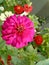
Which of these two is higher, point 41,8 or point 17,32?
point 41,8

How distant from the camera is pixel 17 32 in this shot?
71 cm

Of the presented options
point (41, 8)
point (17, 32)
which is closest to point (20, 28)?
point (17, 32)

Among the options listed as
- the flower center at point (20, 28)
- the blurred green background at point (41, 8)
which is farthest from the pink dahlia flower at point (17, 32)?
the blurred green background at point (41, 8)

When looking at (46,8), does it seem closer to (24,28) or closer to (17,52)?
(17,52)

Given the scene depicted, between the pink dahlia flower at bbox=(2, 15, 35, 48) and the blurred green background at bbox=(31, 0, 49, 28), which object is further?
the blurred green background at bbox=(31, 0, 49, 28)

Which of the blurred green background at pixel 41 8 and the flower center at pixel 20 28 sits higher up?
the blurred green background at pixel 41 8

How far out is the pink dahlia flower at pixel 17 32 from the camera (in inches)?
27.2

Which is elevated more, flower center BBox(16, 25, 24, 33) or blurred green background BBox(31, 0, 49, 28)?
blurred green background BBox(31, 0, 49, 28)

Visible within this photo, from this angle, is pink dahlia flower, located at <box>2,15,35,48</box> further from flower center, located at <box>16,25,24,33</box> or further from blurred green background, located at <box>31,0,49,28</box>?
blurred green background, located at <box>31,0,49,28</box>

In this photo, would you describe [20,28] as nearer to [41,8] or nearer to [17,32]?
[17,32]

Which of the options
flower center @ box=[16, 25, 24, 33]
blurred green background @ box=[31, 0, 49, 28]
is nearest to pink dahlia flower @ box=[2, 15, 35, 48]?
flower center @ box=[16, 25, 24, 33]

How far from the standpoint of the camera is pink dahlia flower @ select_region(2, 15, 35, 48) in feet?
2.27

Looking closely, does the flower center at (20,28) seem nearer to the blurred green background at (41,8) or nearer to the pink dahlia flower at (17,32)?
the pink dahlia flower at (17,32)

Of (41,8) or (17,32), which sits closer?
(17,32)
